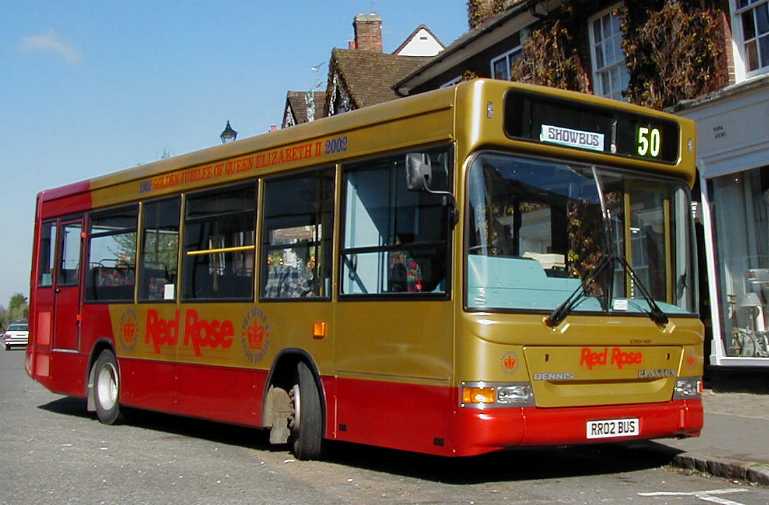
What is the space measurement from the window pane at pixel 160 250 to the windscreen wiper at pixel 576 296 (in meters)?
5.11

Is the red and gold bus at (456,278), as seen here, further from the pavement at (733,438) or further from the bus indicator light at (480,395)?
the pavement at (733,438)

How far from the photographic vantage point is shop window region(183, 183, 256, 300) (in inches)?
394

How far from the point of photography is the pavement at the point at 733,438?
8.43 metres

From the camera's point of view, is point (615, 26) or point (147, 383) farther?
point (615, 26)

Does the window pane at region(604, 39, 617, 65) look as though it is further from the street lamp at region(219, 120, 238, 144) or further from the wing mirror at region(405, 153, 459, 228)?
the wing mirror at region(405, 153, 459, 228)

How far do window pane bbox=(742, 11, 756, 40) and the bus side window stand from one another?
317 inches

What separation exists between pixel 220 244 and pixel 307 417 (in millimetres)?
2425

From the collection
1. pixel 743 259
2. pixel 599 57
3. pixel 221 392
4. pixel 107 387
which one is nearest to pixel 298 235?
pixel 221 392

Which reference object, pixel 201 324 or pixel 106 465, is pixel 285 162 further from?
pixel 106 465

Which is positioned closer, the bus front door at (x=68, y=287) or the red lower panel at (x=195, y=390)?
the red lower panel at (x=195, y=390)

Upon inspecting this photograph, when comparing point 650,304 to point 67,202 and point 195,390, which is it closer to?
point 195,390

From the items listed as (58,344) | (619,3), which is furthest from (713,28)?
(58,344)

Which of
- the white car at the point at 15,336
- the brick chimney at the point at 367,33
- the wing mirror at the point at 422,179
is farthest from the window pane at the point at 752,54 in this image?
the white car at the point at 15,336

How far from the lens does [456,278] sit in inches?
294
